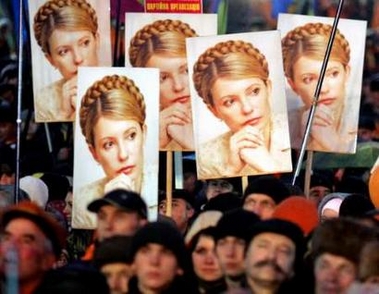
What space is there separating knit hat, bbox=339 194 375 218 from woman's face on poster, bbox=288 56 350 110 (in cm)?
333

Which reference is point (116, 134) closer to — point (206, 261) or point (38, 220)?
point (206, 261)

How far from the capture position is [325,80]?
20266mm

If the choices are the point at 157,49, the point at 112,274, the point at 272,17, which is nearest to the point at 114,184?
the point at 157,49

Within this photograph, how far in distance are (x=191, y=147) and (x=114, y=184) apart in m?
2.07

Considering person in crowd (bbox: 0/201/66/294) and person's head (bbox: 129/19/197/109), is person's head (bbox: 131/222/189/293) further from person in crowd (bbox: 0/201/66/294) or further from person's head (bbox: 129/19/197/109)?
person's head (bbox: 129/19/197/109)

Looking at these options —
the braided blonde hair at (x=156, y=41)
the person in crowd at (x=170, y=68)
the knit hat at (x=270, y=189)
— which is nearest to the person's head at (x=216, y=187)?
the person in crowd at (x=170, y=68)

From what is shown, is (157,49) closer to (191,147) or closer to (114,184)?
(191,147)

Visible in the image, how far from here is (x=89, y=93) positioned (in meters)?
17.7

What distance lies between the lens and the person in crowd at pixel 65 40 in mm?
19828

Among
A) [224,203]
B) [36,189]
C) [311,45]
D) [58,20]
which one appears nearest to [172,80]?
[58,20]

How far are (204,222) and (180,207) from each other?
137 inches

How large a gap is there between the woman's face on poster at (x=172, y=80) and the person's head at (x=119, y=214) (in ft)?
18.6

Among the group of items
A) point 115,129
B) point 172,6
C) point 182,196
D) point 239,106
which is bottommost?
point 182,196

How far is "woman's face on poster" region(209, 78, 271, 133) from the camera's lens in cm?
1858
